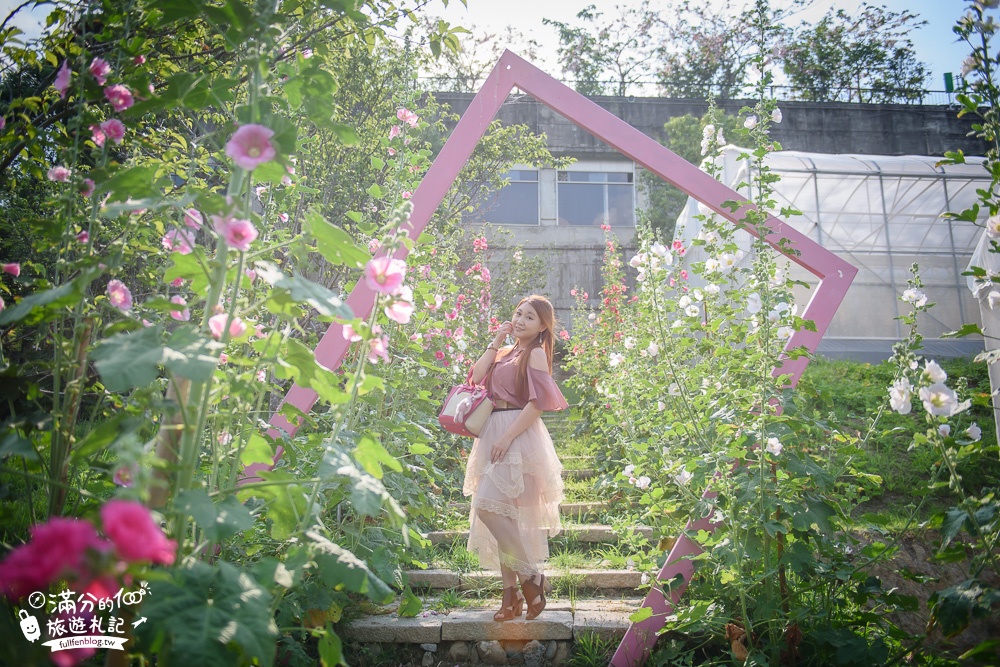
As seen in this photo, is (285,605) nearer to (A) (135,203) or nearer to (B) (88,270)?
(B) (88,270)

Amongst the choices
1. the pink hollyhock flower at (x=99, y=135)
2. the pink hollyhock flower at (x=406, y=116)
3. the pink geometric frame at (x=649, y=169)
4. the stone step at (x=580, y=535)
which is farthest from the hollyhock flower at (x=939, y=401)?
Answer: the stone step at (x=580, y=535)

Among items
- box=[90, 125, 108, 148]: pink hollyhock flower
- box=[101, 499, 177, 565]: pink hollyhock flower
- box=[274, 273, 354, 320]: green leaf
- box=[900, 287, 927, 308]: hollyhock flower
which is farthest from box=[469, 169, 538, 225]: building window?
box=[101, 499, 177, 565]: pink hollyhock flower

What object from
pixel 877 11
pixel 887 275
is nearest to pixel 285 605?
pixel 887 275

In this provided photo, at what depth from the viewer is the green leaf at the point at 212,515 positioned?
0.96 metres

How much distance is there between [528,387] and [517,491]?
48cm

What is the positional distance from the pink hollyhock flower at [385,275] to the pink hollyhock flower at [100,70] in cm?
71

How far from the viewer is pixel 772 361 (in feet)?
6.56

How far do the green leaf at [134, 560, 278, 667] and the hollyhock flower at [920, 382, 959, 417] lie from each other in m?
1.56

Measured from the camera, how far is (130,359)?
0.94 m

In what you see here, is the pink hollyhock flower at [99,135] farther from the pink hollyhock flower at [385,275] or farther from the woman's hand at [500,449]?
the woman's hand at [500,449]

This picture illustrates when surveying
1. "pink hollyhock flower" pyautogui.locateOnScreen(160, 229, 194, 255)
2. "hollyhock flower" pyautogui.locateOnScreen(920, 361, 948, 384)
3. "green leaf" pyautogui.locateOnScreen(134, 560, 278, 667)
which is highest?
"pink hollyhock flower" pyautogui.locateOnScreen(160, 229, 194, 255)

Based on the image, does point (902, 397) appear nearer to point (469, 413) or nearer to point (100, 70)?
point (469, 413)

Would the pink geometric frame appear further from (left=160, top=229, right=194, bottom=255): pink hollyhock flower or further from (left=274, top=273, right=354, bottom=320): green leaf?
(left=274, top=273, right=354, bottom=320): green leaf
